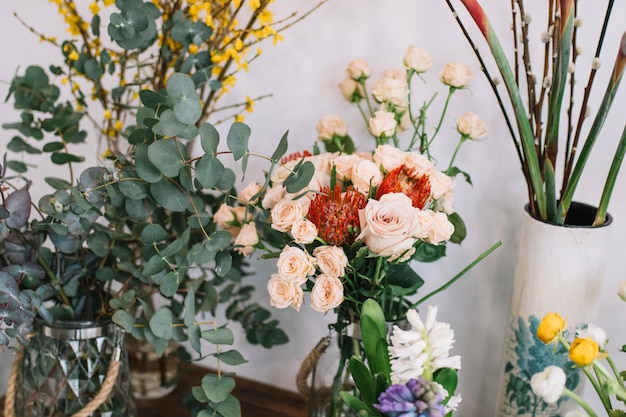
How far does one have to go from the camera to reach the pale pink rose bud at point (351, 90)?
106 cm

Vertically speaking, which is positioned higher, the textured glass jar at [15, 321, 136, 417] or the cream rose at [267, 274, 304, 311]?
the cream rose at [267, 274, 304, 311]

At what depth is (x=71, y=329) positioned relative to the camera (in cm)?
97

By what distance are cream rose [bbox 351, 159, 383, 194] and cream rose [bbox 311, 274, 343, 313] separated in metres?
0.11

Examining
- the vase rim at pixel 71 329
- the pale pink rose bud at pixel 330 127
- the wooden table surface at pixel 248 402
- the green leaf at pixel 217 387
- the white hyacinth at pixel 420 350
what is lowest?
the wooden table surface at pixel 248 402

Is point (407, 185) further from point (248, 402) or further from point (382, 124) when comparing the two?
point (248, 402)

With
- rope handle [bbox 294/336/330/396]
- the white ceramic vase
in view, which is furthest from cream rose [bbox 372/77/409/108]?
rope handle [bbox 294/336/330/396]

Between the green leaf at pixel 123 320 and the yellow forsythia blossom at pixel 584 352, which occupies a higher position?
the yellow forsythia blossom at pixel 584 352

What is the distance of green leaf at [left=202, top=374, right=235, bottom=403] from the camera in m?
0.89

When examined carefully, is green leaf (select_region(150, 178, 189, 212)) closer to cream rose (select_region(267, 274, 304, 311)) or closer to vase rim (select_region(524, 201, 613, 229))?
cream rose (select_region(267, 274, 304, 311))

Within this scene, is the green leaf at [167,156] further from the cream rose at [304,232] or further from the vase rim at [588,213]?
the vase rim at [588,213]

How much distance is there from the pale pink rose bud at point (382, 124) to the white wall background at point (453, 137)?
16 centimetres

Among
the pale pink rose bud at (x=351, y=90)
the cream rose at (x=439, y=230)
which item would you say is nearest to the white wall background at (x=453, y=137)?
the pale pink rose bud at (x=351, y=90)

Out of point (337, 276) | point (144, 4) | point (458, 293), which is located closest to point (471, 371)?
point (458, 293)

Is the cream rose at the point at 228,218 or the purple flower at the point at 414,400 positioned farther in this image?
the cream rose at the point at 228,218
